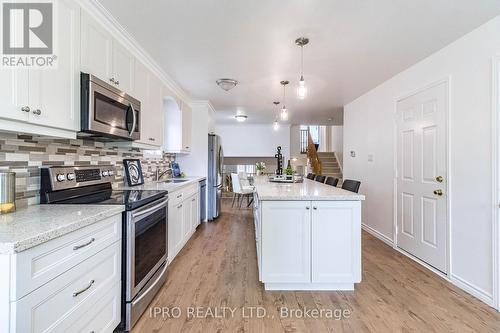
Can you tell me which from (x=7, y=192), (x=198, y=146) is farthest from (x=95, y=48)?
(x=198, y=146)

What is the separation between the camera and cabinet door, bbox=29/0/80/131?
138cm

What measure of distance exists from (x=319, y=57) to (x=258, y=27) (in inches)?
36.0

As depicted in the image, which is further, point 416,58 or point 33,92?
point 416,58

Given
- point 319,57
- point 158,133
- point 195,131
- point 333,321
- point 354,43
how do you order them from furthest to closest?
point 195,131 < point 158,133 < point 319,57 < point 354,43 < point 333,321

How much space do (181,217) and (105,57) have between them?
1996 mm

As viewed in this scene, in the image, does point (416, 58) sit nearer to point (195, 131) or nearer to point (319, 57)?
point (319, 57)

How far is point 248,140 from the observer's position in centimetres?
780

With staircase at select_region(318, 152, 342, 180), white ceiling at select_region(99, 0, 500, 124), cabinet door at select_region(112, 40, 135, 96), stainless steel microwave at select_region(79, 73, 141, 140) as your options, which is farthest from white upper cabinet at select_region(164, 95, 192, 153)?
staircase at select_region(318, 152, 342, 180)

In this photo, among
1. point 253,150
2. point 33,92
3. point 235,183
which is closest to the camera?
point 33,92

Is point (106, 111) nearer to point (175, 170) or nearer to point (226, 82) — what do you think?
point (226, 82)

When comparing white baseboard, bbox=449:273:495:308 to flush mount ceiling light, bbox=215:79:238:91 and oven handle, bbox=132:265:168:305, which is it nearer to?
oven handle, bbox=132:265:168:305

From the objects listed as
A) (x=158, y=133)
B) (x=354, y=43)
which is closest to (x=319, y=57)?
(x=354, y=43)

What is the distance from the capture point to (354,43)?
8.00 ft

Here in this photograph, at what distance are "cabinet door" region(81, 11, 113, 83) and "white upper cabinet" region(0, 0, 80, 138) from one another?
64 mm
